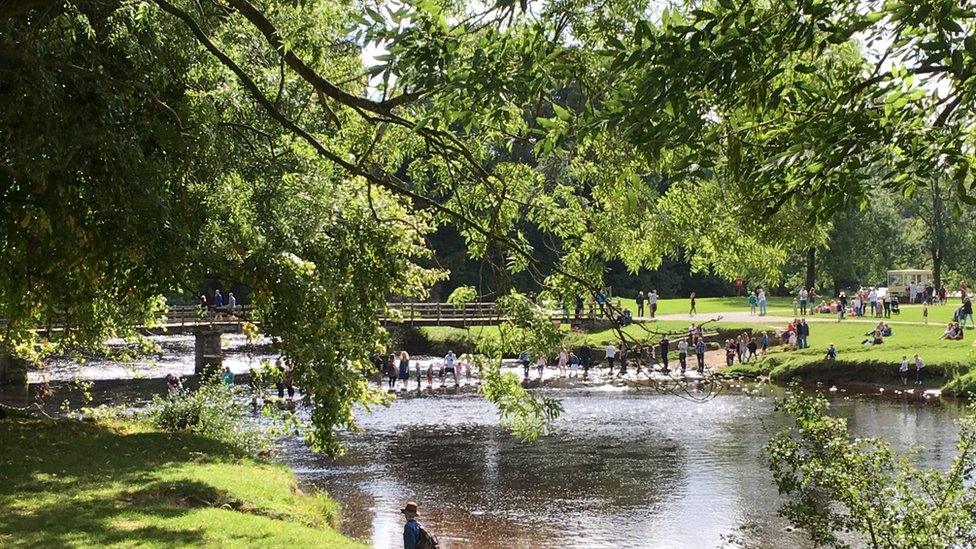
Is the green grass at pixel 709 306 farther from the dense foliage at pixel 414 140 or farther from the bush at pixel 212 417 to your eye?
the dense foliage at pixel 414 140

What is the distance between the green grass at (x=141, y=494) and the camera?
1281 cm

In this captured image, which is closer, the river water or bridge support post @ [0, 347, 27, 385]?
the river water

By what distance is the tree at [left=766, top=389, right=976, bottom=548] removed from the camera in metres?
10.7

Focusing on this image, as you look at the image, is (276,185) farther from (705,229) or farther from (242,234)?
(705,229)

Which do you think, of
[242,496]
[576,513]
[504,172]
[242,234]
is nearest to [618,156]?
[504,172]

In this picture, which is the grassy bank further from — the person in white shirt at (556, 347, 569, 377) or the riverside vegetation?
the riverside vegetation

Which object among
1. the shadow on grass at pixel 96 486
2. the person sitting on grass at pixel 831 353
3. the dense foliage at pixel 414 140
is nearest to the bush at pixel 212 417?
the shadow on grass at pixel 96 486

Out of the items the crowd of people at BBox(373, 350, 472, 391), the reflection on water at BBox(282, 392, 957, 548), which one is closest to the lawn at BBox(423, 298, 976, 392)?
the crowd of people at BBox(373, 350, 472, 391)

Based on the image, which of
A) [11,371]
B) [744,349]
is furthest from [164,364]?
[744,349]

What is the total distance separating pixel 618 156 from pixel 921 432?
21262 millimetres

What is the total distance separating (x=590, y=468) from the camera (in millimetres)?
24953

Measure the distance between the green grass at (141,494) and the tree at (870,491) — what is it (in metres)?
6.40

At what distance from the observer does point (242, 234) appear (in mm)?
11961

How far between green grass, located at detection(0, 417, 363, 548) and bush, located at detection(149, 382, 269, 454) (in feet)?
4.43
